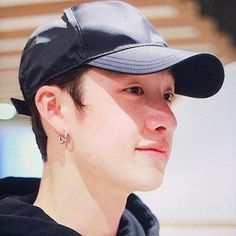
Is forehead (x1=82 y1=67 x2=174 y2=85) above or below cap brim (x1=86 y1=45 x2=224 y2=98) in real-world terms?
below

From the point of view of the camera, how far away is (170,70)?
36.2 inches

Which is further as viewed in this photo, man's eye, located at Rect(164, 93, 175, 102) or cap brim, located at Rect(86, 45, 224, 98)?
man's eye, located at Rect(164, 93, 175, 102)

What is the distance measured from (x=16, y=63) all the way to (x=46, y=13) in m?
0.15

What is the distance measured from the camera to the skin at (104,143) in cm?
85

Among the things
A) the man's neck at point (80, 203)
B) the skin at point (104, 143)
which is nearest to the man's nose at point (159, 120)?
the skin at point (104, 143)

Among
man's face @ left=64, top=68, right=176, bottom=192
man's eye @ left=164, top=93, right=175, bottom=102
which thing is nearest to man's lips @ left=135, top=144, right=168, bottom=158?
man's face @ left=64, top=68, right=176, bottom=192

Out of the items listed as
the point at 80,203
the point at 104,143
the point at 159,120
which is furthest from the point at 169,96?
the point at 80,203

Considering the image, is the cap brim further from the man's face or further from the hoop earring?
the hoop earring

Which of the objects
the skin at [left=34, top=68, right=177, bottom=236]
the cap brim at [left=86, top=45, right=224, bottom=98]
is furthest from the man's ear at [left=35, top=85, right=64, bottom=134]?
the cap brim at [left=86, top=45, right=224, bottom=98]

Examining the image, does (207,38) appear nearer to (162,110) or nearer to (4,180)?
(162,110)

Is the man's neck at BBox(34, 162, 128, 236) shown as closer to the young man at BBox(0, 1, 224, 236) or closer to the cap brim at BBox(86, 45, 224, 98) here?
the young man at BBox(0, 1, 224, 236)

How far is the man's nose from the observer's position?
868 mm

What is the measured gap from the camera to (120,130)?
0.85 metres

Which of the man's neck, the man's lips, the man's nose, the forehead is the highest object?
the forehead
